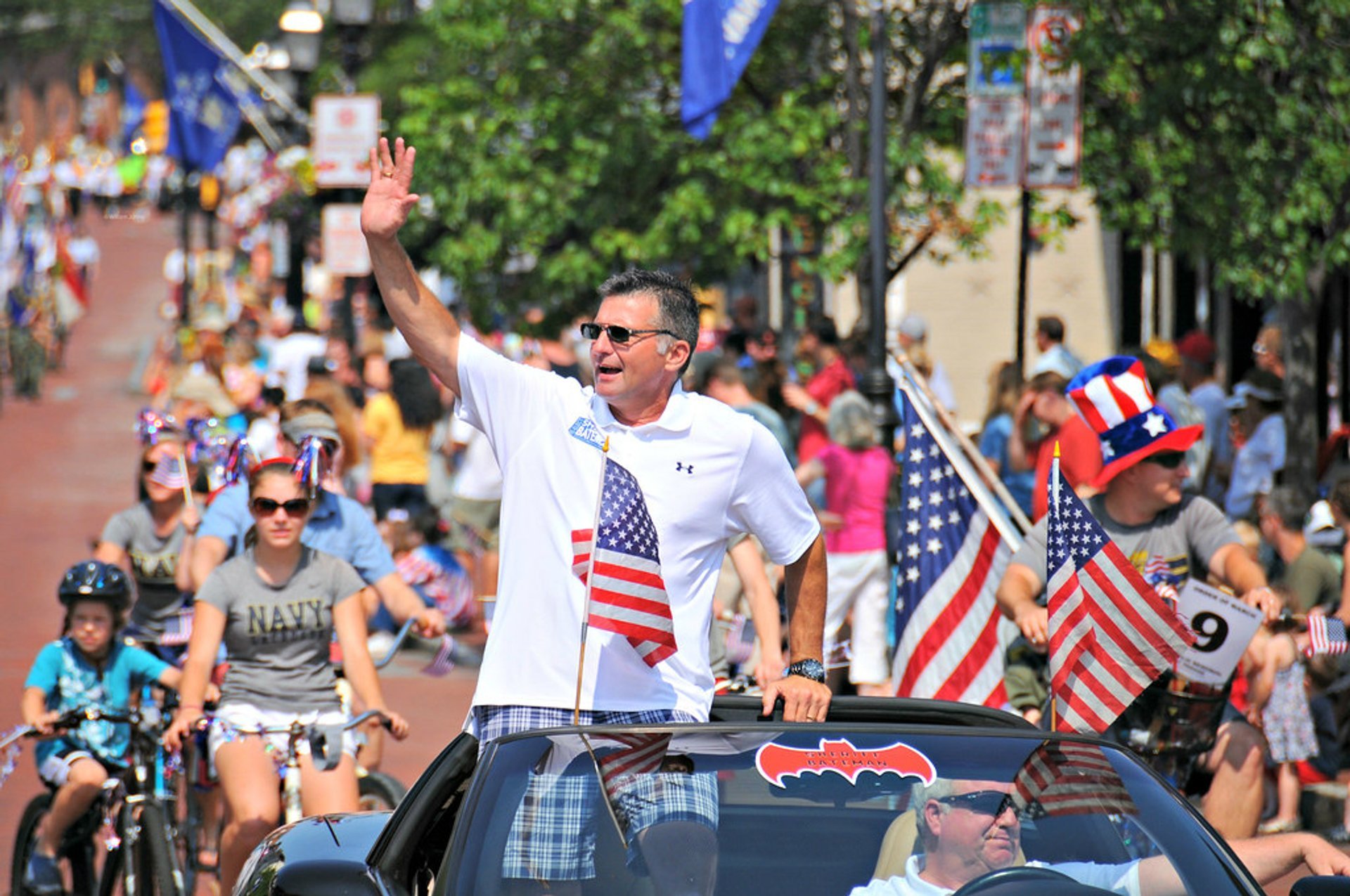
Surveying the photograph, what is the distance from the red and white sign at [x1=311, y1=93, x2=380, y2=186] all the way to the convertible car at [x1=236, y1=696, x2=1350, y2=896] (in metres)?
14.8

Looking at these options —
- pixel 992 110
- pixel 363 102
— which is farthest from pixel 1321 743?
pixel 363 102

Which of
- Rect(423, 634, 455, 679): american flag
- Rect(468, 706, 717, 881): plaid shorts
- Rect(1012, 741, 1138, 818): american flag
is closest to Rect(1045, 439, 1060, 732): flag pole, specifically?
Rect(1012, 741, 1138, 818): american flag

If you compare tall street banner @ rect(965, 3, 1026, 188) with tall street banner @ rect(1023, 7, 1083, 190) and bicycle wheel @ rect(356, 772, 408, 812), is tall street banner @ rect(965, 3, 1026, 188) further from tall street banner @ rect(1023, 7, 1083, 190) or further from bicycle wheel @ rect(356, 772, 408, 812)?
bicycle wheel @ rect(356, 772, 408, 812)

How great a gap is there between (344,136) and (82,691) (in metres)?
12.1

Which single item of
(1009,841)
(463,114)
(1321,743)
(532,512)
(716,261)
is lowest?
(1321,743)

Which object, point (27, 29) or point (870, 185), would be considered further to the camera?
point (27, 29)

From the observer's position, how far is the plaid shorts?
3.91m

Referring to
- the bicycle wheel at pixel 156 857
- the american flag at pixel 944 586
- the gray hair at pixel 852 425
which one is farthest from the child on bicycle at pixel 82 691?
the gray hair at pixel 852 425

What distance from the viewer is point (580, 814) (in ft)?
13.1

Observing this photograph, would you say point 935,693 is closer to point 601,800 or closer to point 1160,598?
point 1160,598

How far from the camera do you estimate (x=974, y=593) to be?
26.6 feet

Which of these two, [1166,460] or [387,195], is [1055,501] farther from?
[387,195]

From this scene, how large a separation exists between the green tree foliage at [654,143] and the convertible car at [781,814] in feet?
36.4

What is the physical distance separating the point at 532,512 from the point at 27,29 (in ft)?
281
